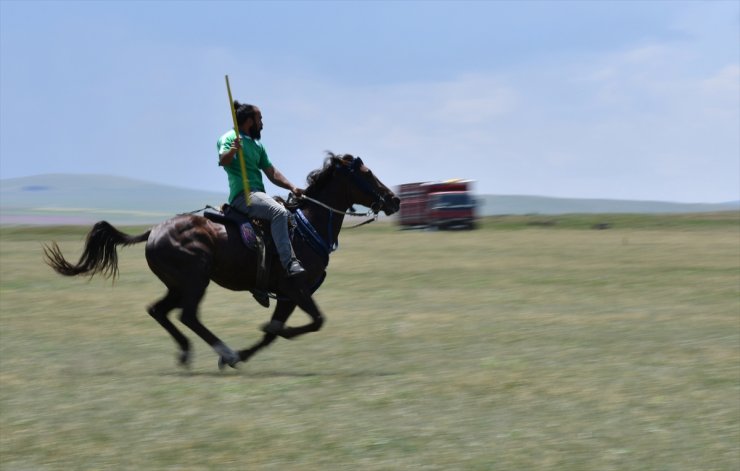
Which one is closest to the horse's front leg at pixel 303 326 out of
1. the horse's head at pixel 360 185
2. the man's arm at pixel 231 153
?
the horse's head at pixel 360 185


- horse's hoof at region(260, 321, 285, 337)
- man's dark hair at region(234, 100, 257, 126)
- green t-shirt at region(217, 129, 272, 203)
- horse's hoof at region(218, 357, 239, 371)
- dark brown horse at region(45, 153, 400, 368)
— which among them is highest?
man's dark hair at region(234, 100, 257, 126)

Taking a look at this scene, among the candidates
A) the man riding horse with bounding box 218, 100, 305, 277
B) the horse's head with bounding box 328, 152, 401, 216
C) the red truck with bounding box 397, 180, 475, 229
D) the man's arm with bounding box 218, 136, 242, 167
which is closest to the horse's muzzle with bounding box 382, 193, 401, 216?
the horse's head with bounding box 328, 152, 401, 216

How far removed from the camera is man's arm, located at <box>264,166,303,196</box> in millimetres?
12766

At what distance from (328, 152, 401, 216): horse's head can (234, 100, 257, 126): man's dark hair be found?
1256mm

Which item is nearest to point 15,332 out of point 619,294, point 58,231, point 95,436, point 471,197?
point 95,436

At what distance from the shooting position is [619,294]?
23328mm

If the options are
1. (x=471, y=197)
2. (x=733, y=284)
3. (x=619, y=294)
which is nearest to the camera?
(x=619, y=294)

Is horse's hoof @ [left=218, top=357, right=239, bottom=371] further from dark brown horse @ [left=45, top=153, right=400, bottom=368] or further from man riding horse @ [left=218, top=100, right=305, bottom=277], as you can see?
man riding horse @ [left=218, top=100, right=305, bottom=277]

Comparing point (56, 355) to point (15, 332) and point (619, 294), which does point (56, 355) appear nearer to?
point (15, 332)

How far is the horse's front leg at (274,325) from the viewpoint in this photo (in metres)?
12.5

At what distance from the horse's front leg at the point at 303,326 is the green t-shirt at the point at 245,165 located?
1.37m

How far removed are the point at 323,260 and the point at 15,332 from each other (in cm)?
671

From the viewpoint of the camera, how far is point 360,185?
43.1 feet

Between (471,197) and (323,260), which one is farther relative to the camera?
(471,197)
